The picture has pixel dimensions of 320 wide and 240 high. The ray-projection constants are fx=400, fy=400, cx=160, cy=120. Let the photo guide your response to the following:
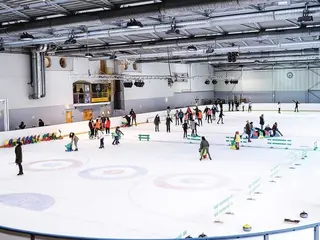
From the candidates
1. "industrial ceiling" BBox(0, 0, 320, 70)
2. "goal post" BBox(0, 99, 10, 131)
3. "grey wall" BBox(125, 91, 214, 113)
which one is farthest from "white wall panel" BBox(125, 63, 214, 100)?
"industrial ceiling" BBox(0, 0, 320, 70)

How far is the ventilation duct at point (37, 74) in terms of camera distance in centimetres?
2734

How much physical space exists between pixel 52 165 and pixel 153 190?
6.41m

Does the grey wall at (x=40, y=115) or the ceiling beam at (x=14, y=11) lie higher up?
the ceiling beam at (x=14, y=11)

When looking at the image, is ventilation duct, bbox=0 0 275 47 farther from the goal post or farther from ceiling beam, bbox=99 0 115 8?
the goal post

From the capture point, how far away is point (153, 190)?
12172 mm

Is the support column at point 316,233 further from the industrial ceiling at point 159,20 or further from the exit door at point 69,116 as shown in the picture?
the exit door at point 69,116

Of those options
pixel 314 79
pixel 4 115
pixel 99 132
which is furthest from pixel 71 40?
A: pixel 314 79

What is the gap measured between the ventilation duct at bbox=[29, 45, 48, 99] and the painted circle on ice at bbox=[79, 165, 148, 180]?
13751mm

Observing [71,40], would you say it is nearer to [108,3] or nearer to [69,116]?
[108,3]

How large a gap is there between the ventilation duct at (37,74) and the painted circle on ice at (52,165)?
1096 centimetres

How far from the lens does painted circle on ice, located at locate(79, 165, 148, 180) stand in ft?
46.9

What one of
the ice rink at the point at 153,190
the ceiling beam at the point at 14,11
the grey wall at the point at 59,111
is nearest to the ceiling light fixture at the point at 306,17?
the ice rink at the point at 153,190

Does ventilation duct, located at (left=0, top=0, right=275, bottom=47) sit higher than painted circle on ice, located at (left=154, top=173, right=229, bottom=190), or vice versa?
ventilation duct, located at (left=0, top=0, right=275, bottom=47)

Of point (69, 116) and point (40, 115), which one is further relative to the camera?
point (69, 116)
